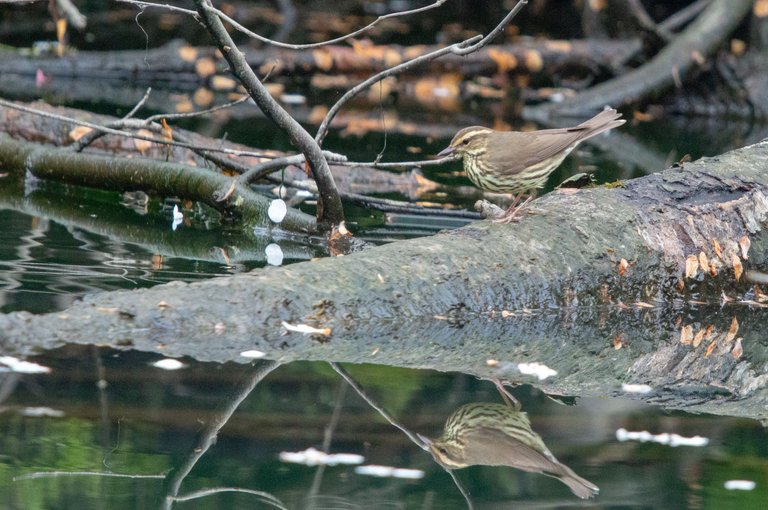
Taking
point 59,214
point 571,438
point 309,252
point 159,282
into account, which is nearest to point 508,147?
point 309,252

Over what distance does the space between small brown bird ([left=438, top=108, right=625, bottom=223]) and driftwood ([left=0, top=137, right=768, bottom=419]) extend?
181 millimetres

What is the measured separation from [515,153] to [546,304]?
0.84 metres

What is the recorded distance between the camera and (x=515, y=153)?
6352 millimetres

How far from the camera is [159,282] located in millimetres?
6078

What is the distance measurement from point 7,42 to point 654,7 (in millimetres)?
11998

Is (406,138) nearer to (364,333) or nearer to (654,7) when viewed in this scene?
(364,333)

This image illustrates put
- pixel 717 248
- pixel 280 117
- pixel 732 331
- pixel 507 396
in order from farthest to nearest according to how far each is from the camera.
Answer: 1. pixel 717 248
2. pixel 280 117
3. pixel 732 331
4. pixel 507 396

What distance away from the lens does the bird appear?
4.03 metres

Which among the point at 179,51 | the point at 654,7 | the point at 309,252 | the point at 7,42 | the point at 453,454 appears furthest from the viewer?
the point at 654,7

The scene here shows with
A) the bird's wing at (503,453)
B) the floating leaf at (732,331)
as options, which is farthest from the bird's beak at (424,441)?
the floating leaf at (732,331)

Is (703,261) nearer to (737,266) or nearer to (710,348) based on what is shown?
(737,266)

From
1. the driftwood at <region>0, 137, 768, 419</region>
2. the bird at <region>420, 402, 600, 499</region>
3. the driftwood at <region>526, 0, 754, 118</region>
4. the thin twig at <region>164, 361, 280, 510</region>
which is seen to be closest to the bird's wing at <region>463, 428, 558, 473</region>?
the bird at <region>420, 402, 600, 499</region>

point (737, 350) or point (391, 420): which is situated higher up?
point (737, 350)

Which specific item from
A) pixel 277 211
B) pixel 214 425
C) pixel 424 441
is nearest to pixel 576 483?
pixel 424 441
